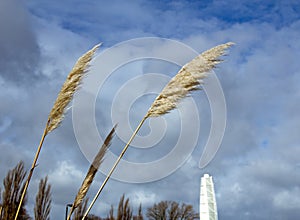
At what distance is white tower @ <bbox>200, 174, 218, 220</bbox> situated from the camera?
15.8m

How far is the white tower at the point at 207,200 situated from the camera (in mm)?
15805

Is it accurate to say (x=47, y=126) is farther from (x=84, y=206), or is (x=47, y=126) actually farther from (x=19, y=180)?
(x=84, y=206)

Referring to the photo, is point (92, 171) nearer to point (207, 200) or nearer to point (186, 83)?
point (186, 83)

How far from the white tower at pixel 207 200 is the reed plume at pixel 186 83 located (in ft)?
42.6

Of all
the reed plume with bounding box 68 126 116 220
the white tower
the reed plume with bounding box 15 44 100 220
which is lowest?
the reed plume with bounding box 68 126 116 220

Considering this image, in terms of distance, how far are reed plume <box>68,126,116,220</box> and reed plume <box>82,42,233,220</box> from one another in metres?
0.11

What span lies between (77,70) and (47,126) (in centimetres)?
51

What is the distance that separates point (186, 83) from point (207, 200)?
13.2 meters

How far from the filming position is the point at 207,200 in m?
15.9

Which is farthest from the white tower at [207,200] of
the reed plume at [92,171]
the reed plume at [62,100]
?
the reed plume at [62,100]

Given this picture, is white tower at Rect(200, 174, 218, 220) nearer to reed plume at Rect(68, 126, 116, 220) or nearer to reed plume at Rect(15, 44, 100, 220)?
reed plume at Rect(68, 126, 116, 220)

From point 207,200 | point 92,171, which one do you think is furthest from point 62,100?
point 207,200

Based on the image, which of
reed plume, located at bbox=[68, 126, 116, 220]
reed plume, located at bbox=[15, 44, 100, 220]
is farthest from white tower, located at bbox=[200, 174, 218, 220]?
reed plume, located at bbox=[15, 44, 100, 220]

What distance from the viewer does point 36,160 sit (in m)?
3.40
